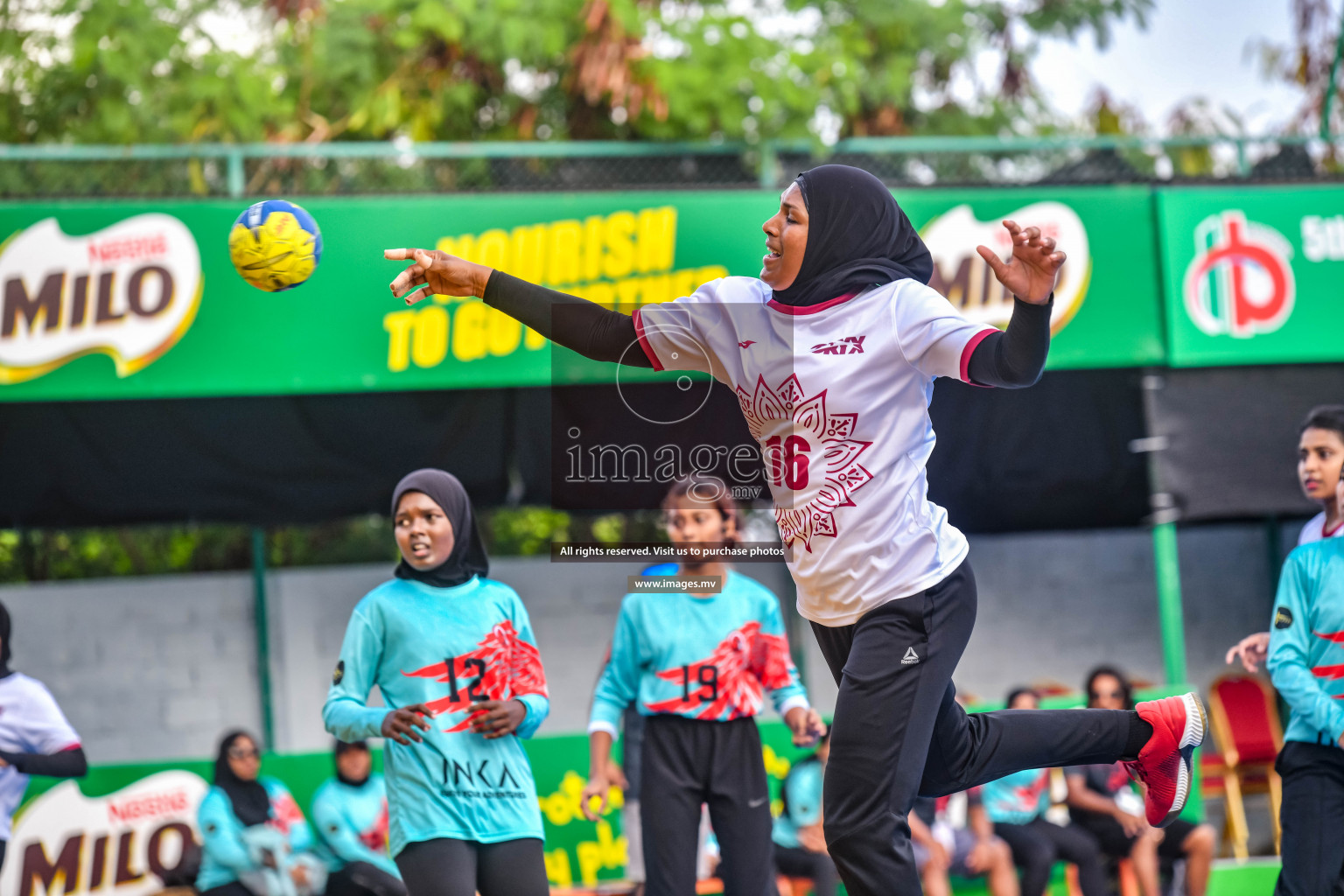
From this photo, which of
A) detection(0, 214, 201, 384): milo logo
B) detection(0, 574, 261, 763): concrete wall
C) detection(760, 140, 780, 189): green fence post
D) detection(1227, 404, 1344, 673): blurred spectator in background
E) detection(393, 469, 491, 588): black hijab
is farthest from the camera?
detection(0, 574, 261, 763): concrete wall

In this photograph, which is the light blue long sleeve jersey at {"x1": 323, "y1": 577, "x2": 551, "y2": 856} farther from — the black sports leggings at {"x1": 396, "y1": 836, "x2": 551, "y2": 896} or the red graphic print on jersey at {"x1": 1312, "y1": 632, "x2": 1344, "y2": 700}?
the red graphic print on jersey at {"x1": 1312, "y1": 632, "x2": 1344, "y2": 700}

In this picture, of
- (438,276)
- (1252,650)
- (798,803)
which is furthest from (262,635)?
(1252,650)

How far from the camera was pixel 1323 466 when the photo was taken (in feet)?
16.3

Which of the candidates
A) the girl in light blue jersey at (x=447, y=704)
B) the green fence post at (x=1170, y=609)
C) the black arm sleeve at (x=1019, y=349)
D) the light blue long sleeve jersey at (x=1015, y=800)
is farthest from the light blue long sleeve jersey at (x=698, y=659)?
the green fence post at (x=1170, y=609)

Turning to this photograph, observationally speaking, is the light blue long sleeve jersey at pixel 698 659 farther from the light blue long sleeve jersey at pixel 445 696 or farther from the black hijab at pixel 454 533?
the black hijab at pixel 454 533

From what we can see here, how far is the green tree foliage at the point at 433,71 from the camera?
9.88 metres

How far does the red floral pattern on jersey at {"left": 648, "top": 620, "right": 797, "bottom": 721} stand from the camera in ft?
17.3

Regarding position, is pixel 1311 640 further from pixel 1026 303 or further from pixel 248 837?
pixel 248 837

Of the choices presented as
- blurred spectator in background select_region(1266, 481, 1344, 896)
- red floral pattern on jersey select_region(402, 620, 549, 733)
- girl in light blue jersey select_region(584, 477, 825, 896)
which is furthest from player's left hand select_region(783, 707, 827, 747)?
blurred spectator in background select_region(1266, 481, 1344, 896)

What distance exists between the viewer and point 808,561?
3473mm

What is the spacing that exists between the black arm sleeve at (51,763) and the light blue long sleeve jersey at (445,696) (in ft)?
6.13

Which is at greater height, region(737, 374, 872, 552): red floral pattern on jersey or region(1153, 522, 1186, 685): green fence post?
region(737, 374, 872, 552): red floral pattern on jersey

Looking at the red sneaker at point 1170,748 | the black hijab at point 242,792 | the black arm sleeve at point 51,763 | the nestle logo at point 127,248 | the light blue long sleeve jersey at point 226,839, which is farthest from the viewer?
the nestle logo at point 127,248

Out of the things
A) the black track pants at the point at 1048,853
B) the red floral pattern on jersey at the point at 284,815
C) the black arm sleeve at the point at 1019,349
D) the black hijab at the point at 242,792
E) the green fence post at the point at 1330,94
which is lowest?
the black track pants at the point at 1048,853
